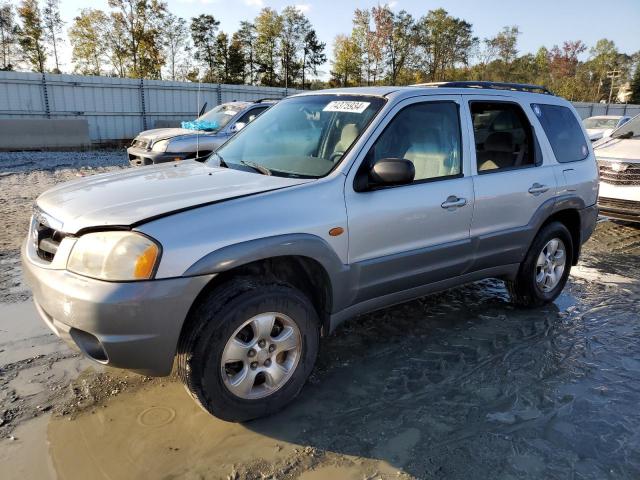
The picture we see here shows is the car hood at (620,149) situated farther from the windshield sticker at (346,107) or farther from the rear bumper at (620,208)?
the windshield sticker at (346,107)

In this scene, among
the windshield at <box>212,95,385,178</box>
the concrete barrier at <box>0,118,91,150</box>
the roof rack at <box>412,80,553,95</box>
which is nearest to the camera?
the windshield at <box>212,95,385,178</box>

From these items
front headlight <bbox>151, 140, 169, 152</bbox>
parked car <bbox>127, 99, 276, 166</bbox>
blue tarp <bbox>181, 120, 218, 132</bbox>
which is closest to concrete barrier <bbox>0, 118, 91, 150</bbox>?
parked car <bbox>127, 99, 276, 166</bbox>

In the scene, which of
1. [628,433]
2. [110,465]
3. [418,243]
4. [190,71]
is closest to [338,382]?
[418,243]

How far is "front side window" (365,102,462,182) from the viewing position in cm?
343

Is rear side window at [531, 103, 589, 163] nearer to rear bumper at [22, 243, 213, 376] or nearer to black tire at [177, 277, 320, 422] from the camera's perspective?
black tire at [177, 277, 320, 422]

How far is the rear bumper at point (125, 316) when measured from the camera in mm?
2381

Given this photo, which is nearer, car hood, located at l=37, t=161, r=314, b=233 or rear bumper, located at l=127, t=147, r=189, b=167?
car hood, located at l=37, t=161, r=314, b=233

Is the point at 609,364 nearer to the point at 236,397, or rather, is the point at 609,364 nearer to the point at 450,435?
the point at 450,435

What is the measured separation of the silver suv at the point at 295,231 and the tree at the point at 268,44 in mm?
43000

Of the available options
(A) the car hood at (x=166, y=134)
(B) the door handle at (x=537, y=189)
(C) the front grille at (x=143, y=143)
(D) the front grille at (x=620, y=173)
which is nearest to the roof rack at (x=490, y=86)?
(B) the door handle at (x=537, y=189)

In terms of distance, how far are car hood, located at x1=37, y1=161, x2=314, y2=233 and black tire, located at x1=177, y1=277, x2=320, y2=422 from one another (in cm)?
51

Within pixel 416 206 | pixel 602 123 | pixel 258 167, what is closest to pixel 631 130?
pixel 416 206

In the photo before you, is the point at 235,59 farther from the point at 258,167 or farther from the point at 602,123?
the point at 258,167

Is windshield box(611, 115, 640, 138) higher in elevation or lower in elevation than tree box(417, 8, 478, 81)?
lower
